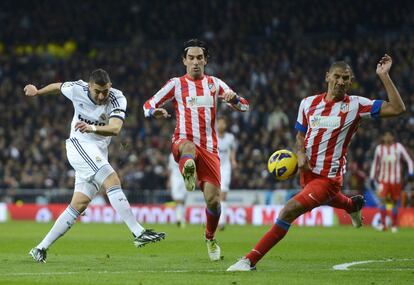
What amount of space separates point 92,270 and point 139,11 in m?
29.2

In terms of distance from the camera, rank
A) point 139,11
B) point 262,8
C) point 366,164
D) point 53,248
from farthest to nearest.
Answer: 1. point 139,11
2. point 262,8
3. point 366,164
4. point 53,248

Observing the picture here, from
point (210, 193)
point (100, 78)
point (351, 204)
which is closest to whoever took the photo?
point (351, 204)

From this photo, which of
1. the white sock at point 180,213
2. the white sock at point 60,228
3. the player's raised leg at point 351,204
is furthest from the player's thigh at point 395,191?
the white sock at point 60,228

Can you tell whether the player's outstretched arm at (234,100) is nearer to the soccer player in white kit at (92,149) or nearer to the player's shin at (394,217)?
the soccer player in white kit at (92,149)

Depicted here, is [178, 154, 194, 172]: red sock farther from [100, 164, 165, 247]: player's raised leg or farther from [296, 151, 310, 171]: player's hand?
[296, 151, 310, 171]: player's hand

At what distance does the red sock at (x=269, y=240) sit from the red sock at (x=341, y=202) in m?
1.00

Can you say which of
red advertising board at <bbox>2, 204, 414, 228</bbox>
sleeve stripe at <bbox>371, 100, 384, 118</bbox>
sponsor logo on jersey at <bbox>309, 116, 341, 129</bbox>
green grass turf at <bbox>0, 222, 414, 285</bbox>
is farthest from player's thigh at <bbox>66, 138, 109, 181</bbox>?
red advertising board at <bbox>2, 204, 414, 228</bbox>

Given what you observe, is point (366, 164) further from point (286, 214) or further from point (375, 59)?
point (286, 214)

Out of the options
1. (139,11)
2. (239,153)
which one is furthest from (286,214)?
(139,11)

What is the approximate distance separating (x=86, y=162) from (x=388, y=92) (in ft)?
13.2

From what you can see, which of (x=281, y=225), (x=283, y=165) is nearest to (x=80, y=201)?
(x=283, y=165)

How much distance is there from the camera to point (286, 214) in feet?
34.5

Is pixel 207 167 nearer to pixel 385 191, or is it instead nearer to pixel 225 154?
pixel 225 154

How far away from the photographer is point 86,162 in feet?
39.5
